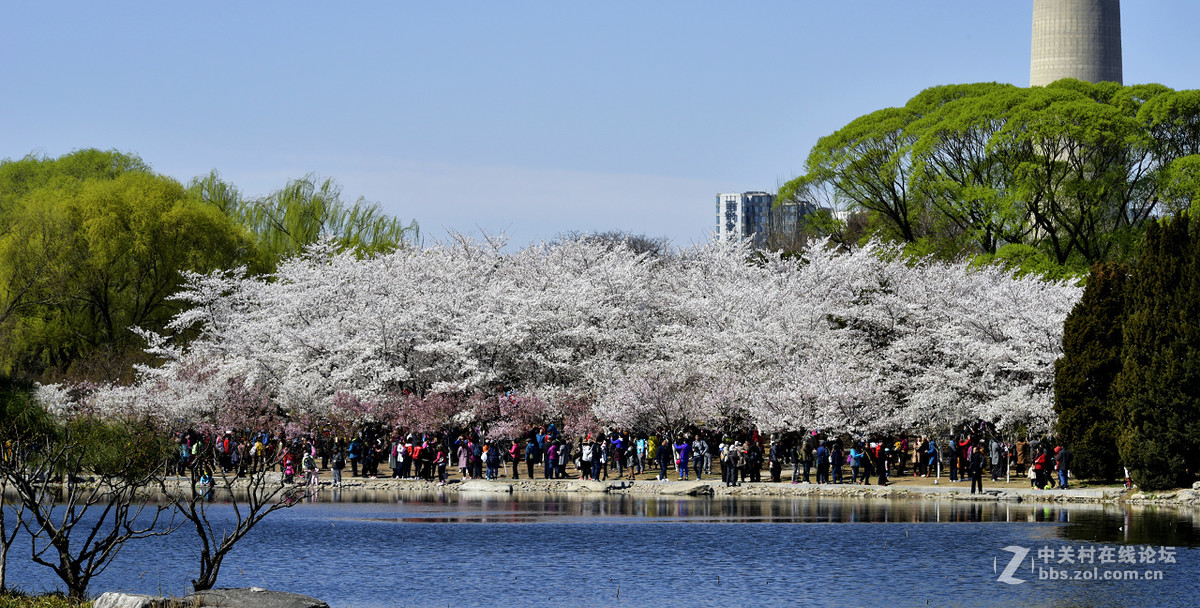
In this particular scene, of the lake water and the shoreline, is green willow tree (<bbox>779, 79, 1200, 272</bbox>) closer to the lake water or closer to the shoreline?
the shoreline

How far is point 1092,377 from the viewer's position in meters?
35.2

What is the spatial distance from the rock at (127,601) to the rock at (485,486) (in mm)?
24944

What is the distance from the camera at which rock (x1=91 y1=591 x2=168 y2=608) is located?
48.3 ft

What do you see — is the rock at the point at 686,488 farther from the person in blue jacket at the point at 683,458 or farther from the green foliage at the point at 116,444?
the green foliage at the point at 116,444

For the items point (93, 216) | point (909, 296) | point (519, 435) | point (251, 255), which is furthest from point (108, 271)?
point (909, 296)

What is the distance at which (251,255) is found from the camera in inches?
2383

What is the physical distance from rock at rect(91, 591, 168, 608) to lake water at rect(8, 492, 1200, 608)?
12.0 ft

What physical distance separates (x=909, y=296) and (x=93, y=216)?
33.5 meters

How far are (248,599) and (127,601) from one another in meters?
1.31

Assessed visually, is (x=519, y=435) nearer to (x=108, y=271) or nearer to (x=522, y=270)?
(x=522, y=270)

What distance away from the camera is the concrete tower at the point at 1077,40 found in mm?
82625

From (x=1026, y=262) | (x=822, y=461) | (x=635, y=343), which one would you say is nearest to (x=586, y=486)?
(x=822, y=461)

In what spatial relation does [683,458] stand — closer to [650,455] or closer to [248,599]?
[650,455]

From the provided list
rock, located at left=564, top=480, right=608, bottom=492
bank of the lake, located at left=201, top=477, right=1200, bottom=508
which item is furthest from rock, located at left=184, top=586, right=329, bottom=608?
rock, located at left=564, top=480, right=608, bottom=492
